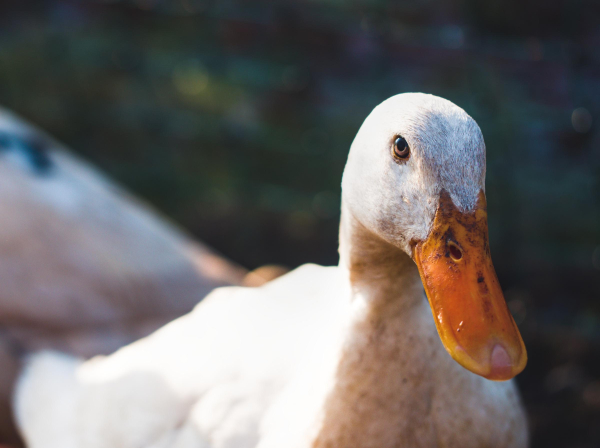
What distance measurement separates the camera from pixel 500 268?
2676 mm

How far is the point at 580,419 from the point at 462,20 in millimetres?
1704

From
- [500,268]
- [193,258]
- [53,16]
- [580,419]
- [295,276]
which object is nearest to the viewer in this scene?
[295,276]

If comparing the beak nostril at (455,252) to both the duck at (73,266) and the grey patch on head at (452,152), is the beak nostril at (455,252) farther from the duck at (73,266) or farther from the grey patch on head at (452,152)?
the duck at (73,266)

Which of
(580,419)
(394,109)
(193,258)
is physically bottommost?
(580,419)

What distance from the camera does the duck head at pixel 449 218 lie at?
917mm

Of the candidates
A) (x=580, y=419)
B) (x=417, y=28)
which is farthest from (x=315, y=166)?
(x=580, y=419)

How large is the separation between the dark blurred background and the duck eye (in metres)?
1.57

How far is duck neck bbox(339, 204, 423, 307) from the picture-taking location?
A: 1113 mm

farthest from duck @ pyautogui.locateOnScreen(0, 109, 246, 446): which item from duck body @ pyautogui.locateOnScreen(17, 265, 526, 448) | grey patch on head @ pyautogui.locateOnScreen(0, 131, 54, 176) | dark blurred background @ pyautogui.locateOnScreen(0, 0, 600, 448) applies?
dark blurred background @ pyautogui.locateOnScreen(0, 0, 600, 448)

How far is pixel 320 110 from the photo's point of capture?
10.5 feet

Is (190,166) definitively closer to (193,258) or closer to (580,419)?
(193,258)

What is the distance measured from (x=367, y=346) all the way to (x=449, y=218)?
0.35 meters

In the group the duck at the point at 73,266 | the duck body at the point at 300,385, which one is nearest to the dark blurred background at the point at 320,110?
the duck at the point at 73,266

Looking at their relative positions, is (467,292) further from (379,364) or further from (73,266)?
(73,266)
